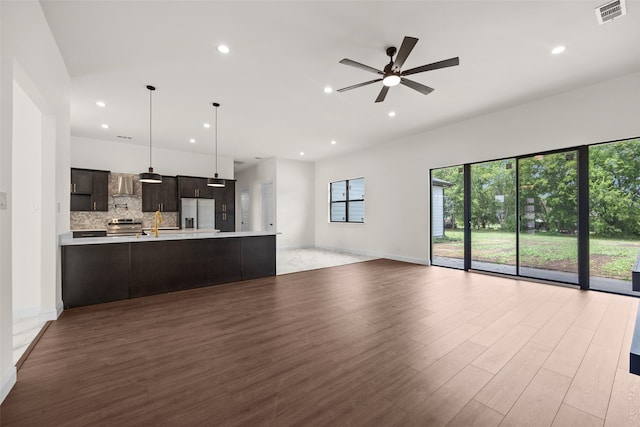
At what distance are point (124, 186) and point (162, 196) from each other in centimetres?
86

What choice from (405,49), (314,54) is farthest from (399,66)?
(314,54)

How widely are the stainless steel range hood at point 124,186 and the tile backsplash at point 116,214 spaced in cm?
9

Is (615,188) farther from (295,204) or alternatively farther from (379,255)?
(295,204)

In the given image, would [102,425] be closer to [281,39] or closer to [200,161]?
[281,39]

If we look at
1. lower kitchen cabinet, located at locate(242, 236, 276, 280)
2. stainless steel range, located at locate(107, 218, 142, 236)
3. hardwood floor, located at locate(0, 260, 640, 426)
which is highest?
stainless steel range, located at locate(107, 218, 142, 236)

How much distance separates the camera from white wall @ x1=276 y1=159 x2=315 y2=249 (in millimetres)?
8861

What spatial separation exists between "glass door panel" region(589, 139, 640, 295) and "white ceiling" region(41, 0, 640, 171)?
1.20m

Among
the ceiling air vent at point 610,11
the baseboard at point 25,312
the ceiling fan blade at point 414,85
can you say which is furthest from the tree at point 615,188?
the baseboard at point 25,312

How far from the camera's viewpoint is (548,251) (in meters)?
4.64

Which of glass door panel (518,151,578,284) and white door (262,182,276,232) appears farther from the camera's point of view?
white door (262,182,276,232)

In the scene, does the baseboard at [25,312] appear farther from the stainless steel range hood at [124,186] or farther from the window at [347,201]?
the window at [347,201]

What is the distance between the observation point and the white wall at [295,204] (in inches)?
349

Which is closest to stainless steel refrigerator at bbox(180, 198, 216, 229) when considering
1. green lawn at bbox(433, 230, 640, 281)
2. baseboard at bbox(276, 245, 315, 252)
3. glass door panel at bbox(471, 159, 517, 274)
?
baseboard at bbox(276, 245, 315, 252)

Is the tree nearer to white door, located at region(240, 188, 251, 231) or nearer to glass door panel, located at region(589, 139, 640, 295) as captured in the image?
glass door panel, located at region(589, 139, 640, 295)
